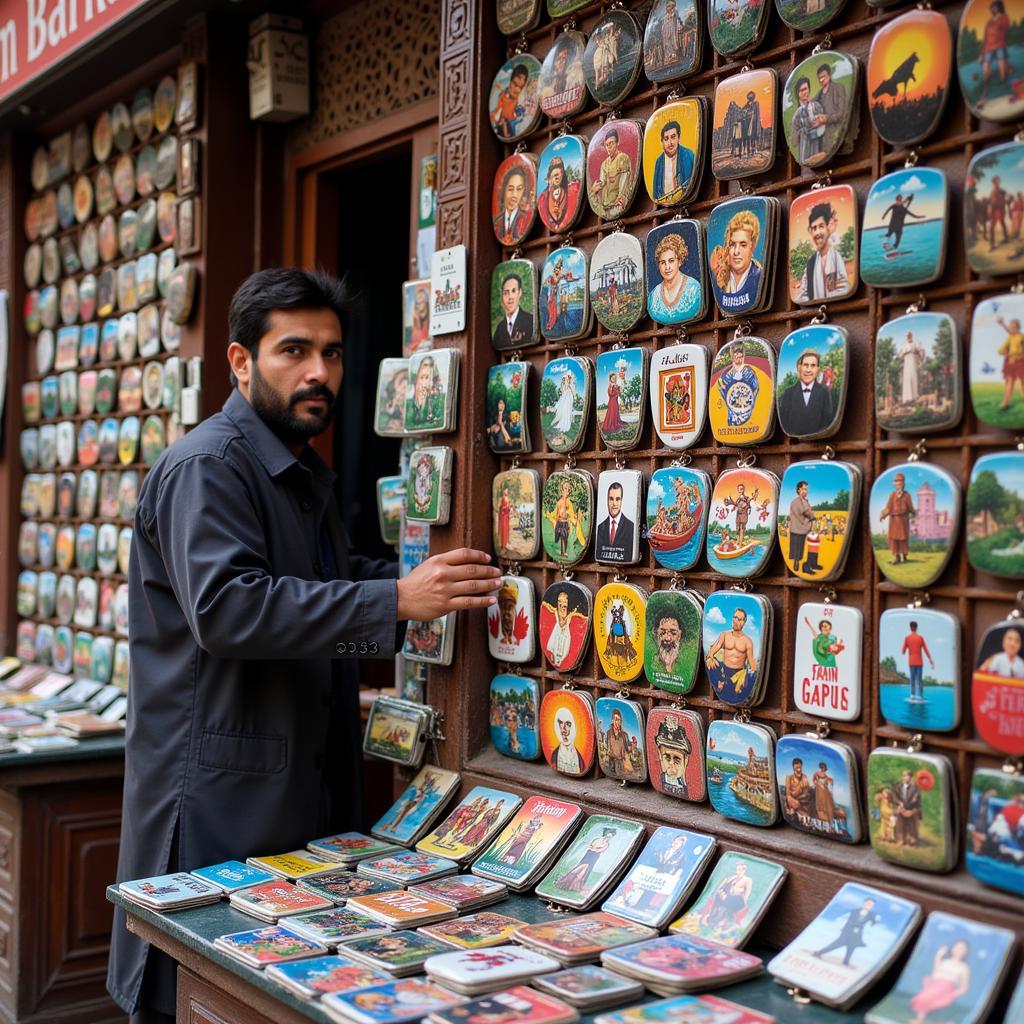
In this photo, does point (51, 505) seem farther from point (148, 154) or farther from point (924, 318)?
point (924, 318)

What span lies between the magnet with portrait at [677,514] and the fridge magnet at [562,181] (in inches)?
18.0

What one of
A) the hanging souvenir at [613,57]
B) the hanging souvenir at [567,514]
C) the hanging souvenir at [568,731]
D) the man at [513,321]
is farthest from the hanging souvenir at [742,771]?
the hanging souvenir at [613,57]

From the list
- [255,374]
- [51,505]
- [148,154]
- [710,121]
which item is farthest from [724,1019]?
[51,505]

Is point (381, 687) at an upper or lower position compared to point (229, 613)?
lower

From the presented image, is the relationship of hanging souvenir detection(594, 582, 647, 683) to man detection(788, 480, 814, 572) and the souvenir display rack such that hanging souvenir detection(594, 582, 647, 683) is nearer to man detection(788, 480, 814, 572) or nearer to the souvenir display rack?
the souvenir display rack

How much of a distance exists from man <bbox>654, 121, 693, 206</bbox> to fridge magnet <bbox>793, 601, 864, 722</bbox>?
0.62m

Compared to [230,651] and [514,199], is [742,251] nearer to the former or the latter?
[514,199]

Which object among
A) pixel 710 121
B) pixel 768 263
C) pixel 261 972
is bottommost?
pixel 261 972

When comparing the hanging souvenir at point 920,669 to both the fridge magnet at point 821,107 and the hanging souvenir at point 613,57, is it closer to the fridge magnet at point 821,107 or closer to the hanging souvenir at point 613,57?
the fridge magnet at point 821,107

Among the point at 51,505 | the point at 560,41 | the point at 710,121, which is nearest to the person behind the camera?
the point at 710,121

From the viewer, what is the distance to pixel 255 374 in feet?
7.06

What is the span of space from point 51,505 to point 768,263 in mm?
3071

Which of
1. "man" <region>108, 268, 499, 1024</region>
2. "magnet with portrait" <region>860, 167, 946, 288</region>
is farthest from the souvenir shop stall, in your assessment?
"man" <region>108, 268, 499, 1024</region>

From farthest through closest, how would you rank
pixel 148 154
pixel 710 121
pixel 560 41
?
pixel 148 154
pixel 560 41
pixel 710 121
